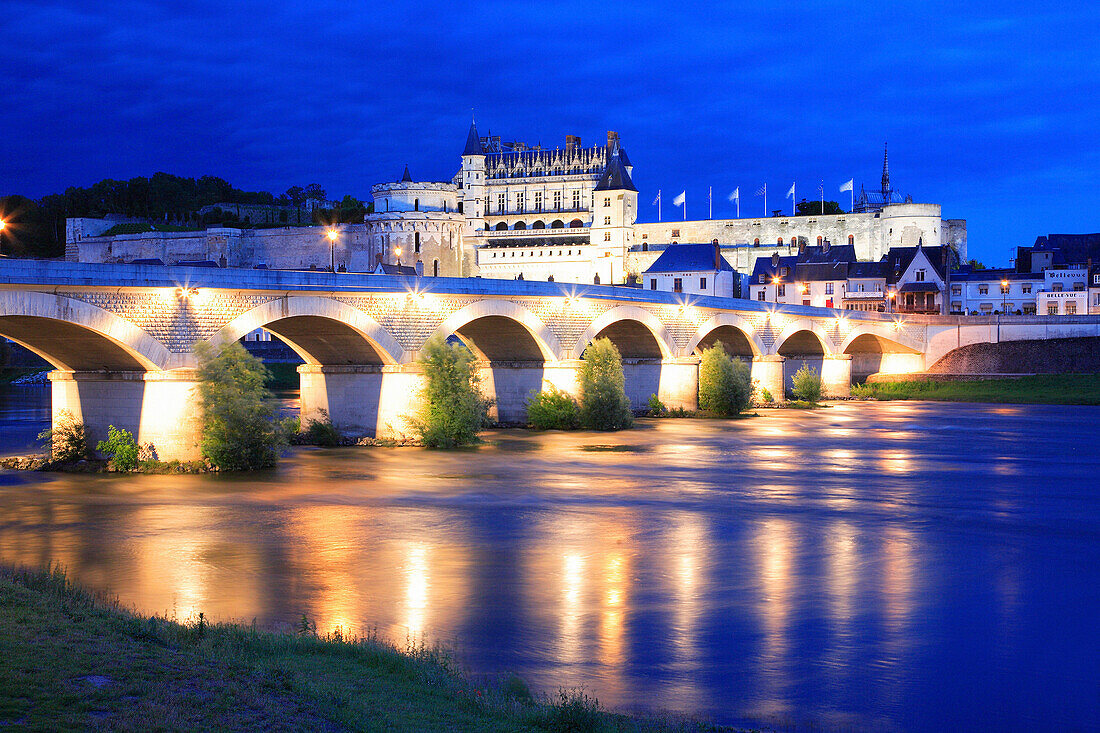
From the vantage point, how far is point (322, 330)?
1185 inches

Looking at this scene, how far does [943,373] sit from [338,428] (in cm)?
4350

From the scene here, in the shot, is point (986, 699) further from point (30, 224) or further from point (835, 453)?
point (30, 224)

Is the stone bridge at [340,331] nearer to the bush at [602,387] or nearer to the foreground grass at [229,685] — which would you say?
the bush at [602,387]

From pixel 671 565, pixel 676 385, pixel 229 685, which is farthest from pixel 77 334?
pixel 676 385

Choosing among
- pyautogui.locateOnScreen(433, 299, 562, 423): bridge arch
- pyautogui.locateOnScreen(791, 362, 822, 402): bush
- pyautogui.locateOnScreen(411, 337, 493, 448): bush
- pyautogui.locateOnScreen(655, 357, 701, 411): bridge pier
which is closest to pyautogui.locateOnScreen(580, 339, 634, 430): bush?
pyautogui.locateOnScreen(433, 299, 562, 423): bridge arch

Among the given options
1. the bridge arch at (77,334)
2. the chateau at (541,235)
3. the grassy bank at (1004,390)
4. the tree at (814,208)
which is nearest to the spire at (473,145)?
the chateau at (541,235)

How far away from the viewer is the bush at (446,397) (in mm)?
29875

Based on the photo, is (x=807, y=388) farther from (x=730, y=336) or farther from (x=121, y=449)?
(x=121, y=449)

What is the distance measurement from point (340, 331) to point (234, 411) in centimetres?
646

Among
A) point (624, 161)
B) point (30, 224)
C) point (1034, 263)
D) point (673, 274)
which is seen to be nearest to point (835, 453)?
point (673, 274)

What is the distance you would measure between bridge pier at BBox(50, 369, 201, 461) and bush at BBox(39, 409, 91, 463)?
0.69 ft

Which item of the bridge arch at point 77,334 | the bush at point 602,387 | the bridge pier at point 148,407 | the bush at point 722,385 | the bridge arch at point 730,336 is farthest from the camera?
the bridge arch at point 730,336

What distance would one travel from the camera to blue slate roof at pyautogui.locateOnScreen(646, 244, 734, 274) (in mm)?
81188

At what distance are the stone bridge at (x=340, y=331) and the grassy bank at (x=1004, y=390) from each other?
10314mm
